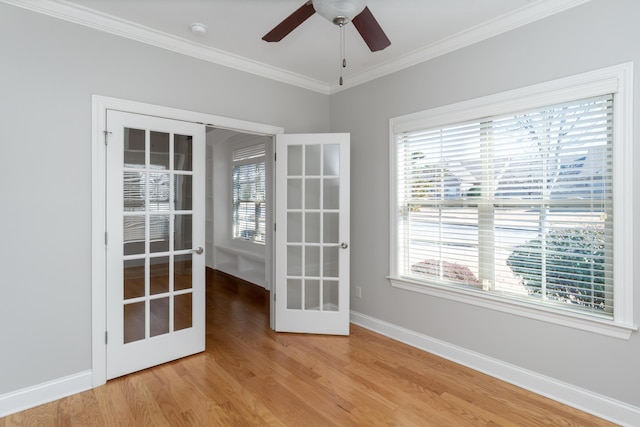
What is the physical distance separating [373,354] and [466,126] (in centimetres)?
216

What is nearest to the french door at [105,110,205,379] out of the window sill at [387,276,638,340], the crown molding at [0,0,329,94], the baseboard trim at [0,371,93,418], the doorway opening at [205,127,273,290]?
the baseboard trim at [0,371,93,418]

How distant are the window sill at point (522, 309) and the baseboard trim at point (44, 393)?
2.71 metres

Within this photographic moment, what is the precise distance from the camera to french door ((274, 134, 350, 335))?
341 centimetres

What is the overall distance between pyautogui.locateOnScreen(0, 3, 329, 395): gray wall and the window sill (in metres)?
2.75

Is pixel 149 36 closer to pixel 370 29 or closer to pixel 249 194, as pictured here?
pixel 370 29

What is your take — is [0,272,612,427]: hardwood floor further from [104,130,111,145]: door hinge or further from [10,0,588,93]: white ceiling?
[10,0,588,93]: white ceiling

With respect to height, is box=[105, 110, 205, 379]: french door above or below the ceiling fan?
below

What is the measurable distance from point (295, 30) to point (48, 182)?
215cm

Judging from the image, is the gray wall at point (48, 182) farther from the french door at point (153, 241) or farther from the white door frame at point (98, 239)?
the french door at point (153, 241)

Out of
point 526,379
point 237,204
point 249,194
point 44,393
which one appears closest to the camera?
point 44,393

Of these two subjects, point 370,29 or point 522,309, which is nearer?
point 370,29

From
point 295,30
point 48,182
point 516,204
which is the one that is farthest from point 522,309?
point 48,182

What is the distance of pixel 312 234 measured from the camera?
137 inches

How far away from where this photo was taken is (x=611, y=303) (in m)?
2.11
